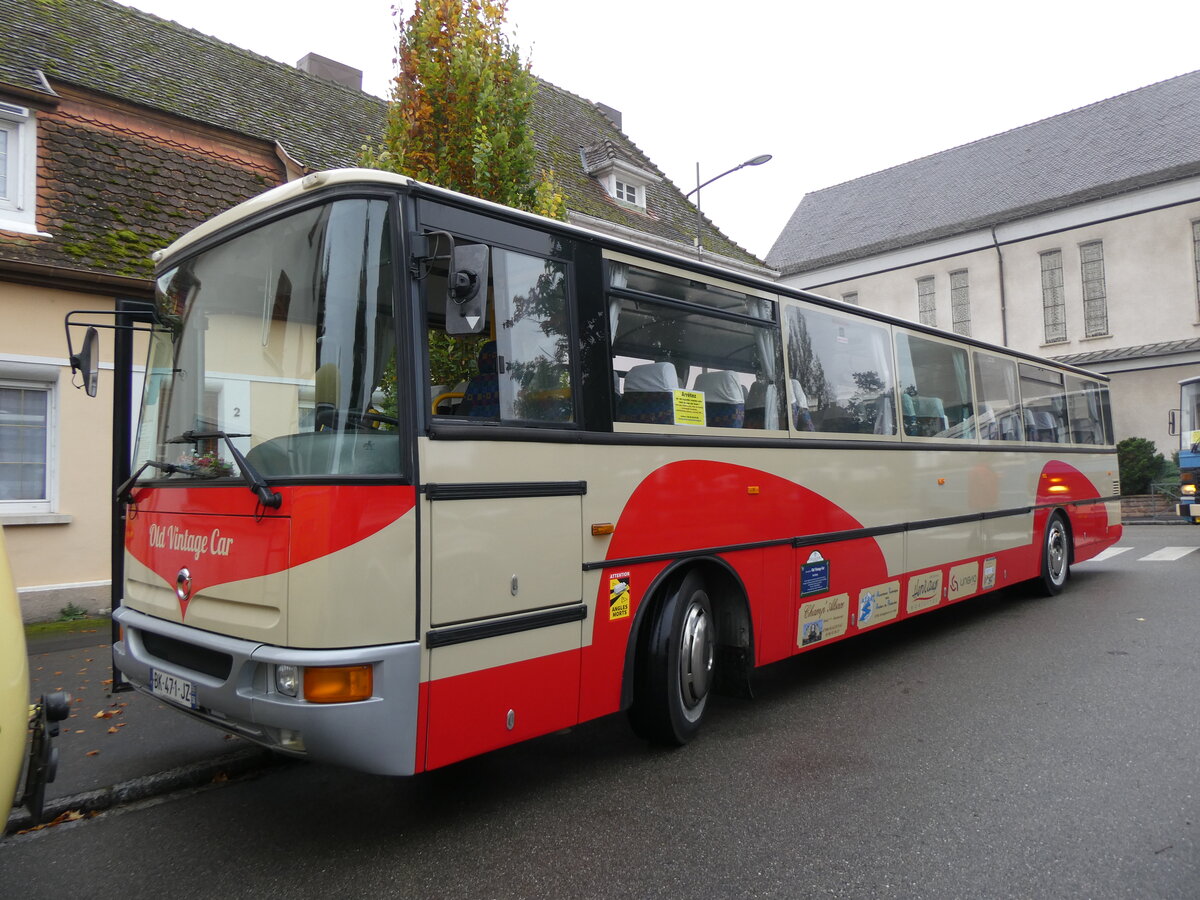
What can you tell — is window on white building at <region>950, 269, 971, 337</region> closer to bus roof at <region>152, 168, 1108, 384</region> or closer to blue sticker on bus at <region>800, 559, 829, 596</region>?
blue sticker on bus at <region>800, 559, 829, 596</region>

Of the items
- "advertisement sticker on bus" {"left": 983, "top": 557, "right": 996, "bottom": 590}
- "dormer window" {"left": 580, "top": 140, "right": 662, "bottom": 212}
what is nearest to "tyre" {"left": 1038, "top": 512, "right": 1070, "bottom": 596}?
"advertisement sticker on bus" {"left": 983, "top": 557, "right": 996, "bottom": 590}

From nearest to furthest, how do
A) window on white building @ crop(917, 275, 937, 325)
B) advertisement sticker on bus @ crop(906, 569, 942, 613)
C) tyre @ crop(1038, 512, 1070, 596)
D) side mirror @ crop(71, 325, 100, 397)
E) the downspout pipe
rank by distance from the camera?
side mirror @ crop(71, 325, 100, 397)
advertisement sticker on bus @ crop(906, 569, 942, 613)
tyre @ crop(1038, 512, 1070, 596)
the downspout pipe
window on white building @ crop(917, 275, 937, 325)

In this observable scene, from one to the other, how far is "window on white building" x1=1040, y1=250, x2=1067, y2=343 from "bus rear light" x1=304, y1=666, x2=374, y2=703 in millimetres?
36341

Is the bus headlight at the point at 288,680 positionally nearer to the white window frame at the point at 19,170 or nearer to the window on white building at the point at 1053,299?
the white window frame at the point at 19,170

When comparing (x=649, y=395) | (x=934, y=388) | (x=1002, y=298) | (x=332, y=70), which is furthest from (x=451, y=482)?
(x=1002, y=298)

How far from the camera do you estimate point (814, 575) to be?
628 cm

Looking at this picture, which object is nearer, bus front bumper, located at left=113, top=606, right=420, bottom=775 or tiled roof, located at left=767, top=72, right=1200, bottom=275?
bus front bumper, located at left=113, top=606, right=420, bottom=775

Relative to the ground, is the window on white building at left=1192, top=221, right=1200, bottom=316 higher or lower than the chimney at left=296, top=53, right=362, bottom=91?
lower

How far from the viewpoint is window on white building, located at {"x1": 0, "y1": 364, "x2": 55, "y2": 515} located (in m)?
9.55

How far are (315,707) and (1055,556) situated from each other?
10033 millimetres

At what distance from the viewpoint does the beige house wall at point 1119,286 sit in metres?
31.1

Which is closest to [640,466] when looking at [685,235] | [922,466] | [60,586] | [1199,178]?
[922,466]

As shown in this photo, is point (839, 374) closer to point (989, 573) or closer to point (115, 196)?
point (989, 573)

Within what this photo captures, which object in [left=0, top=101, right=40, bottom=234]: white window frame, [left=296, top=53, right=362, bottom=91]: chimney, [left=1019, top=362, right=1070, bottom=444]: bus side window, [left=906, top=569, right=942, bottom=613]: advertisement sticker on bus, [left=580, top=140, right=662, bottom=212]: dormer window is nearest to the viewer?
[left=906, top=569, right=942, bottom=613]: advertisement sticker on bus
